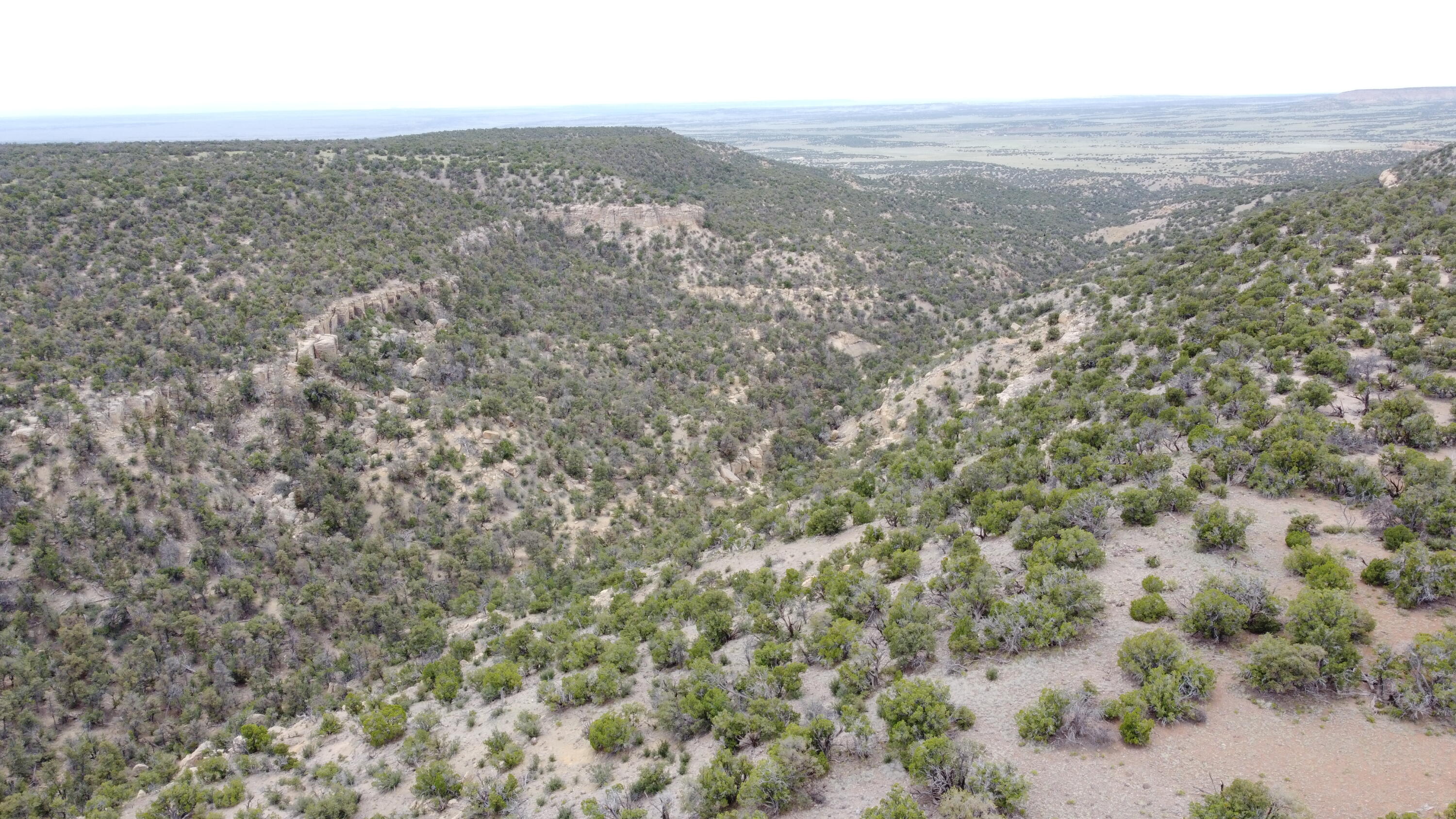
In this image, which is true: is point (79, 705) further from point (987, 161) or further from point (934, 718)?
point (987, 161)

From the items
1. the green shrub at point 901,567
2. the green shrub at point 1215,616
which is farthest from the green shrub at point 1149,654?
the green shrub at point 901,567

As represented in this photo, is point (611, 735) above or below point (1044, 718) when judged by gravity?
below

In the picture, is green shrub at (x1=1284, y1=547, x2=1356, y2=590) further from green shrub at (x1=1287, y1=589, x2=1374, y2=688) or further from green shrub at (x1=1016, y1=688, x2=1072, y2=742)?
green shrub at (x1=1016, y1=688, x2=1072, y2=742)

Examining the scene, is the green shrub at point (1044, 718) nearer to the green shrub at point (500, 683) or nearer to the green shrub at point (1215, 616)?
the green shrub at point (1215, 616)

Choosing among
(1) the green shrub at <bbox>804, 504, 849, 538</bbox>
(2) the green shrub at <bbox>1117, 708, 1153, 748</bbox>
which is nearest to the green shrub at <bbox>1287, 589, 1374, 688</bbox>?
(2) the green shrub at <bbox>1117, 708, 1153, 748</bbox>

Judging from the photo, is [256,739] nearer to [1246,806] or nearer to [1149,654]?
[1149,654]

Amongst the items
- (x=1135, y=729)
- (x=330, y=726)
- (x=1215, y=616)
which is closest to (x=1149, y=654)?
(x=1135, y=729)
